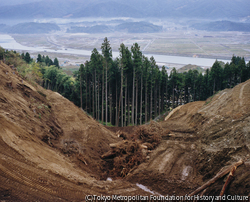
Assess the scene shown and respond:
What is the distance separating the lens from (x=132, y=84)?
107ft

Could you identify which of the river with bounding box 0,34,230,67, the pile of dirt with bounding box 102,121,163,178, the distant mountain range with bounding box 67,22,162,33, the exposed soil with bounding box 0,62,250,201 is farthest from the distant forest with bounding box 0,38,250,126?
the distant mountain range with bounding box 67,22,162,33

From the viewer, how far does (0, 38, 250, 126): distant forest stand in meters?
30.3

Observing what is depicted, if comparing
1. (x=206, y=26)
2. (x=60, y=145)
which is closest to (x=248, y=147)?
(x=60, y=145)

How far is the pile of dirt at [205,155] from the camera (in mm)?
10178

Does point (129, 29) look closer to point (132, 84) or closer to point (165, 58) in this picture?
point (165, 58)

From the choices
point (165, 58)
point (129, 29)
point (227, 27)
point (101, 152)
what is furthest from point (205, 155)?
point (129, 29)

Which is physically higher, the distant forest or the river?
the river

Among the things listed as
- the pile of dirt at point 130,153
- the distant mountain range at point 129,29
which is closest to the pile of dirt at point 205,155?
the pile of dirt at point 130,153

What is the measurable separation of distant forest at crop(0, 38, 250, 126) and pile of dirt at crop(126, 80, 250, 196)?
13916 millimetres

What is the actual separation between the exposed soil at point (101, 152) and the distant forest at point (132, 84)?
38.8 feet

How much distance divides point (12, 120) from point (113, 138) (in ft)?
29.9

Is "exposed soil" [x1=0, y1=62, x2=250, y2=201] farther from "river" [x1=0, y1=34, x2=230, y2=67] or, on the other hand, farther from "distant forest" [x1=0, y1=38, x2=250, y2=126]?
"river" [x1=0, y1=34, x2=230, y2=67]

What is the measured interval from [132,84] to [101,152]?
18.4 m

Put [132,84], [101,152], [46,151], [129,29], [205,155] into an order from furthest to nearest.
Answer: [129,29] → [132,84] → [101,152] → [205,155] → [46,151]
